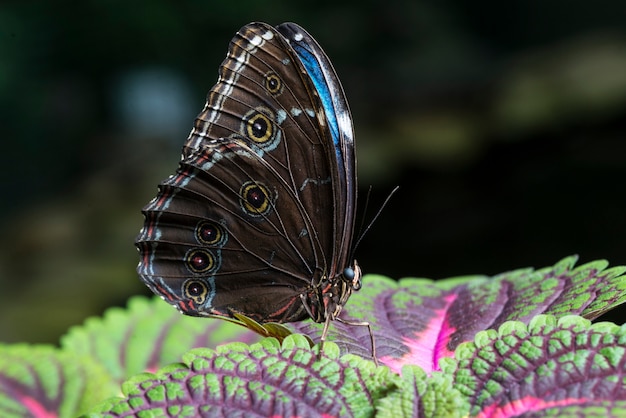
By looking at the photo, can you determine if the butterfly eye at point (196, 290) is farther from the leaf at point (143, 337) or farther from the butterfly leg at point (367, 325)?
the butterfly leg at point (367, 325)

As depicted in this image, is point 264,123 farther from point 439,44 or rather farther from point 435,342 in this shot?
point 439,44

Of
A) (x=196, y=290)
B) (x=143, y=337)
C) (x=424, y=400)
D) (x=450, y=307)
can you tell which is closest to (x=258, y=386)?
(x=424, y=400)

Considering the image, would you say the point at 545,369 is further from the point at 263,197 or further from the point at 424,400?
the point at 263,197

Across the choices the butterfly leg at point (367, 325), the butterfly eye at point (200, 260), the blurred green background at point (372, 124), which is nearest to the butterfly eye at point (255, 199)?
the butterfly eye at point (200, 260)

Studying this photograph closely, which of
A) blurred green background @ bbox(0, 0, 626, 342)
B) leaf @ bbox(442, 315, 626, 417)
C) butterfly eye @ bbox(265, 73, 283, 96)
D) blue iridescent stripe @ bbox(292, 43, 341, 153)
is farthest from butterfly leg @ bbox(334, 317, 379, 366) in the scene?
blurred green background @ bbox(0, 0, 626, 342)

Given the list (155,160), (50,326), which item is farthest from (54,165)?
(50,326)

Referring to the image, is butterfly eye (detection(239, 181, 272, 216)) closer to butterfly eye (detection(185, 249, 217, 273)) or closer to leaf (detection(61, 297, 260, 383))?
butterfly eye (detection(185, 249, 217, 273))
